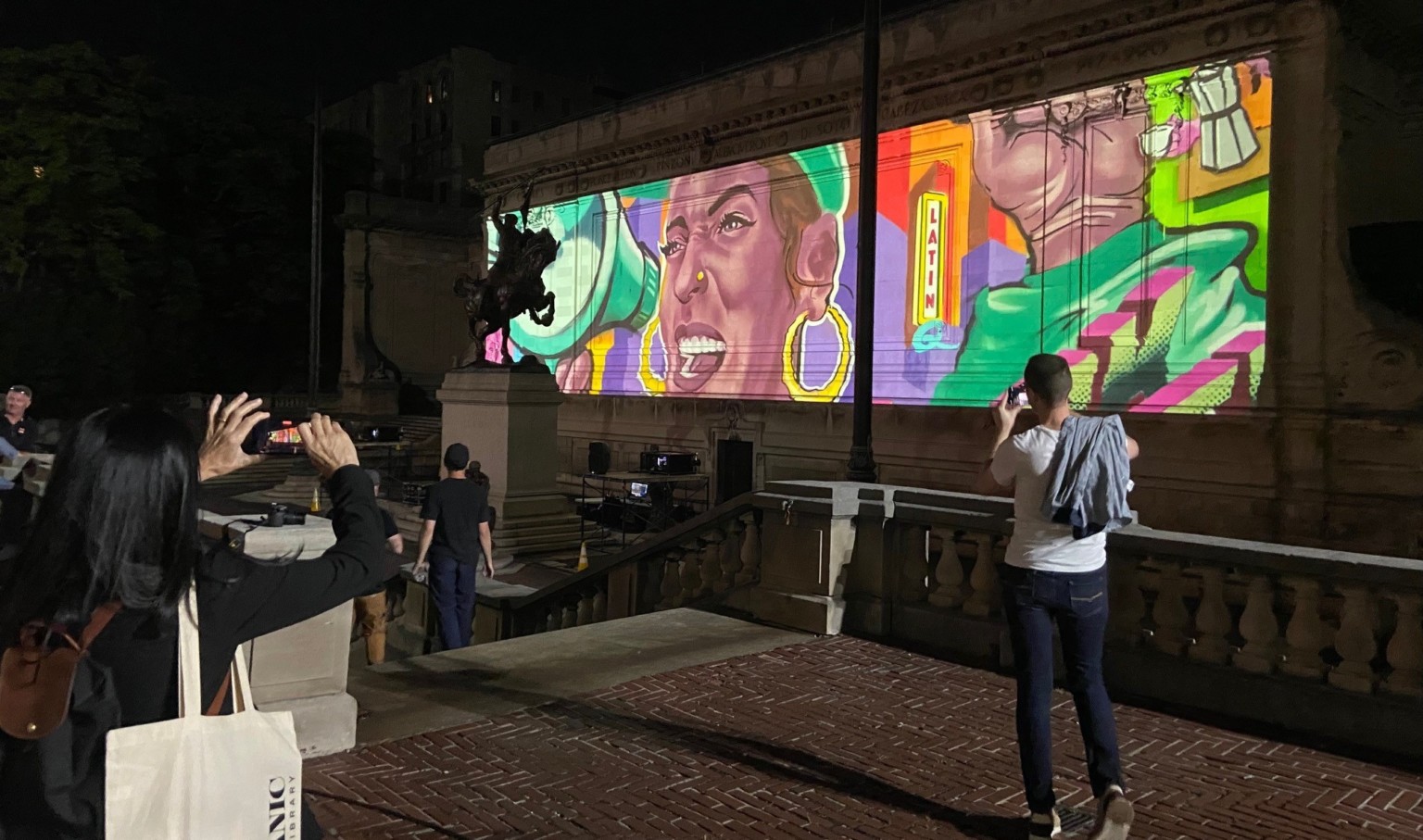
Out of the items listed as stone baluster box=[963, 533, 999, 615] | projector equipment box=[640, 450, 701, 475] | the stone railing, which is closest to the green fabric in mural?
projector equipment box=[640, 450, 701, 475]

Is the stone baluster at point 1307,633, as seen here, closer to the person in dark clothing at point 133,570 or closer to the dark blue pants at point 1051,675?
the dark blue pants at point 1051,675

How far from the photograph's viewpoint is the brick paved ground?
15.6ft

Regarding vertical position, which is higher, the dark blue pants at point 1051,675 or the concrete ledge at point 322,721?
the dark blue pants at point 1051,675

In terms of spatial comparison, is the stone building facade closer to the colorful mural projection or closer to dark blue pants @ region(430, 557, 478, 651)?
the colorful mural projection

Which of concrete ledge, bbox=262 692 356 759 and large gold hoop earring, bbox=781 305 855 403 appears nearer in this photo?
concrete ledge, bbox=262 692 356 759

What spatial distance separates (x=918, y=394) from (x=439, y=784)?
15939 millimetres

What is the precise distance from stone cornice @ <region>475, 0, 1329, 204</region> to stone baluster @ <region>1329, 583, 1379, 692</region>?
11.7 metres

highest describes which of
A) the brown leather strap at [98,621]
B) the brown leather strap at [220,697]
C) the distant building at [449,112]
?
the distant building at [449,112]

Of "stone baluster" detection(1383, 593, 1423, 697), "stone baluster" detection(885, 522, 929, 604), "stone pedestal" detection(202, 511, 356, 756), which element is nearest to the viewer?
"stone pedestal" detection(202, 511, 356, 756)

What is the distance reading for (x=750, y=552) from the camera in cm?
927

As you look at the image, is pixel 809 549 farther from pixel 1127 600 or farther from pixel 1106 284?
pixel 1106 284

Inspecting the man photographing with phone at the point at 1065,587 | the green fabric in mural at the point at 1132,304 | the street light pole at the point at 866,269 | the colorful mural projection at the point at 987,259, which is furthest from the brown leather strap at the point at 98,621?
the green fabric in mural at the point at 1132,304

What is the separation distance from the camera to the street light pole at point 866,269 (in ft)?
31.3

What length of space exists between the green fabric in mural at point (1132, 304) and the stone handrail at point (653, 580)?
31.6 ft
